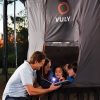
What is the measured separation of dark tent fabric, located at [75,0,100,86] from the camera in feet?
27.7

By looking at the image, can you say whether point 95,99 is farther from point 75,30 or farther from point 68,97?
point 75,30

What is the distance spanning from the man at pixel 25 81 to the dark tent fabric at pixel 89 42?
7.41 ft

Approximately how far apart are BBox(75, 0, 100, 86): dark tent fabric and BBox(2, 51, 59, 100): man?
7.41 ft

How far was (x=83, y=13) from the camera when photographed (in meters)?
8.84

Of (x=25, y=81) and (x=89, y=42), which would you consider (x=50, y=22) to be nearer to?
(x=89, y=42)

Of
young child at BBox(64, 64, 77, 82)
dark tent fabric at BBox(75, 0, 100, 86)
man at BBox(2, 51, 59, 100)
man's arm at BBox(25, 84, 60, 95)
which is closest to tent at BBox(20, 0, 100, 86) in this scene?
dark tent fabric at BBox(75, 0, 100, 86)

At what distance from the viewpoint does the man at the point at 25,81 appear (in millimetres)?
6113

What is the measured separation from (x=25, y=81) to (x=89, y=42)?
2860mm

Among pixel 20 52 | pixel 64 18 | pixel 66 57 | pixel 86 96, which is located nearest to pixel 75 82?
pixel 86 96

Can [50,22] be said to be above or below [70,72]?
above

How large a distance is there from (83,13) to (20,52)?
650 inches

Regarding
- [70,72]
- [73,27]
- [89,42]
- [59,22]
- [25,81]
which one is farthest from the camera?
[59,22]

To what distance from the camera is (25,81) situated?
609 cm

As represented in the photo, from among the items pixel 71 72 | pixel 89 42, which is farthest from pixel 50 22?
pixel 71 72
